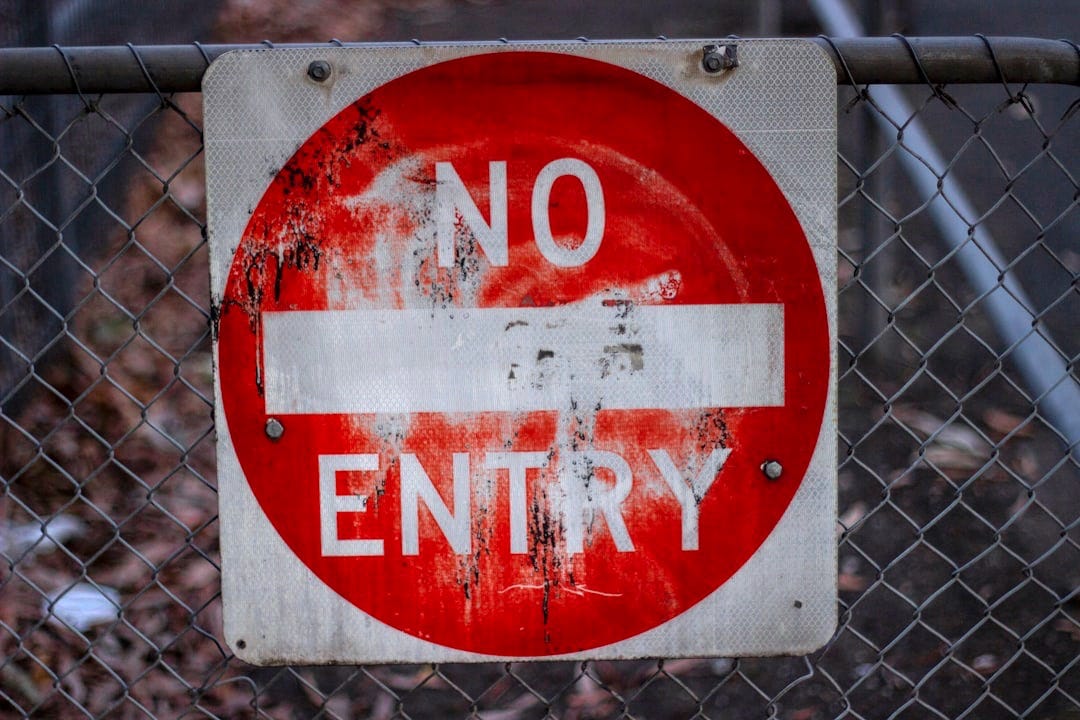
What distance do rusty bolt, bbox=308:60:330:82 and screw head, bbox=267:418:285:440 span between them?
366mm

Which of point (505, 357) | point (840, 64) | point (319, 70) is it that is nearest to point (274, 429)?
point (505, 357)

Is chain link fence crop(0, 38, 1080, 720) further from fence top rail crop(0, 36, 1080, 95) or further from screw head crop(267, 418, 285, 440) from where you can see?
screw head crop(267, 418, 285, 440)

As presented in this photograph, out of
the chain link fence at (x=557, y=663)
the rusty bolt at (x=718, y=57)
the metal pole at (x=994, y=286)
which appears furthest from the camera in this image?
the metal pole at (x=994, y=286)

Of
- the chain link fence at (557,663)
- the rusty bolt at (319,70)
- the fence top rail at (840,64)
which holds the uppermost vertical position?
the fence top rail at (840,64)

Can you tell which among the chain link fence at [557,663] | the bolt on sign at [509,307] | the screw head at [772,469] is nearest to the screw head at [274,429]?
the bolt on sign at [509,307]

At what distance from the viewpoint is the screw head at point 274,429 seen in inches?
40.2

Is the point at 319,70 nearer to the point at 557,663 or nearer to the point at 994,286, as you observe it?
the point at 994,286

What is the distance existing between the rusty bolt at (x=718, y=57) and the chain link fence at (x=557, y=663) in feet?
0.55

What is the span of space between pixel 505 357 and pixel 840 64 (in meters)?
0.50

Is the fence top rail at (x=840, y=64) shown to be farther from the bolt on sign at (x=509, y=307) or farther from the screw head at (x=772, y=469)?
the screw head at (x=772, y=469)

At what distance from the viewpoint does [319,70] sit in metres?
1.01

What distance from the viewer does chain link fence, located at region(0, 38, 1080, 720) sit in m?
1.55

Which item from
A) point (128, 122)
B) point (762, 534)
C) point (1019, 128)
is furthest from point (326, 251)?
point (1019, 128)

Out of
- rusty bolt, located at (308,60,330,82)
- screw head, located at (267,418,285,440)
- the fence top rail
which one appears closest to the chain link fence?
the fence top rail
